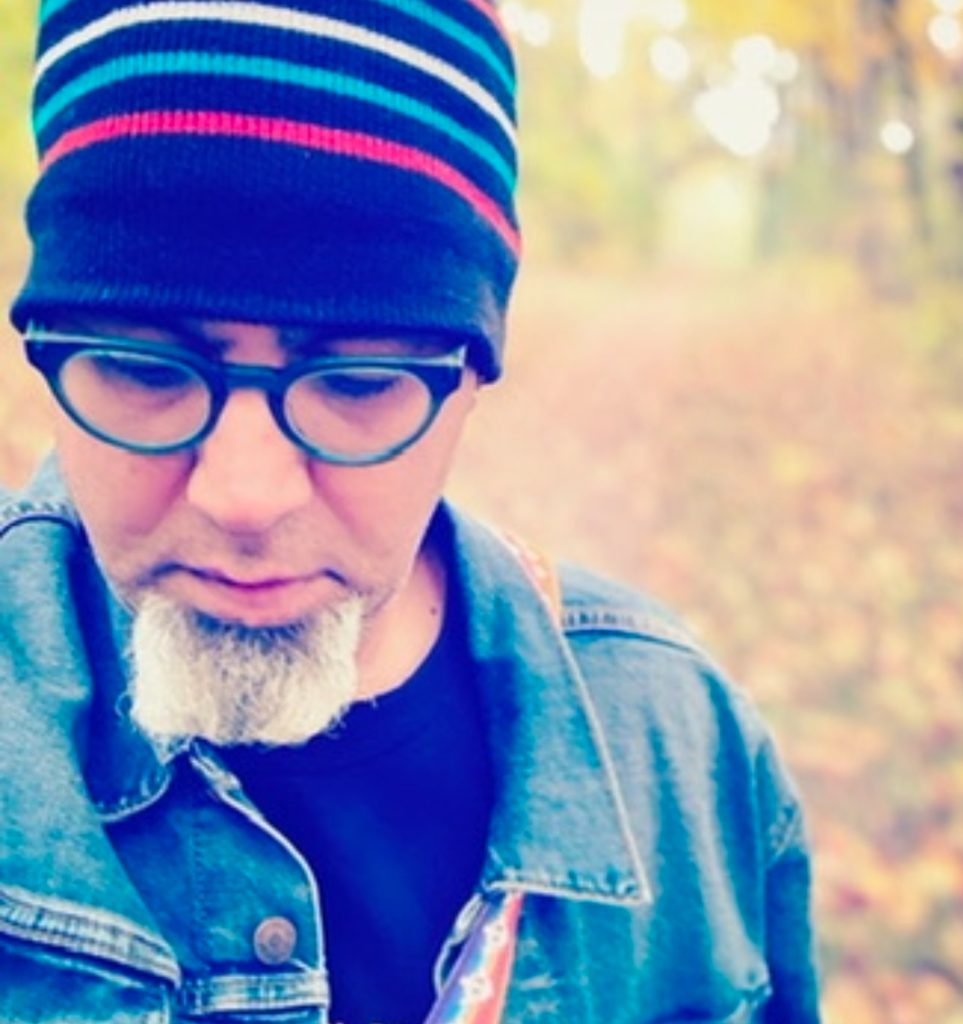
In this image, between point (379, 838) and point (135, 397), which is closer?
point (135, 397)

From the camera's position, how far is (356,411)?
140cm

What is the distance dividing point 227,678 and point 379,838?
1.08 feet

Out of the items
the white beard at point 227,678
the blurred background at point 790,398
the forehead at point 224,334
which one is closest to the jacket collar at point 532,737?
the white beard at point 227,678

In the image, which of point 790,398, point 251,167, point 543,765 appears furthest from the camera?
point 790,398

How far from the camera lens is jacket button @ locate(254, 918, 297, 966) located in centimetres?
146

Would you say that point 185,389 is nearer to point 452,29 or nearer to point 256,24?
point 256,24

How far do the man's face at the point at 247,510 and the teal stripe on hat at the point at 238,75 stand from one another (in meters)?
0.27

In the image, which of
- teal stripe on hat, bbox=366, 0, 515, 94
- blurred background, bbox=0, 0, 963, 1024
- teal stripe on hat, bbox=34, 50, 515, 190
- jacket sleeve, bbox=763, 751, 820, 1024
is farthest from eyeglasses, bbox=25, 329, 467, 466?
Answer: jacket sleeve, bbox=763, 751, 820, 1024

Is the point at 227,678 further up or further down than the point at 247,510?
further down

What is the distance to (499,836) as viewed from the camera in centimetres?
164

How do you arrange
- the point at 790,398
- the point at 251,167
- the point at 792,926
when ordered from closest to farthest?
the point at 251,167 < the point at 792,926 < the point at 790,398

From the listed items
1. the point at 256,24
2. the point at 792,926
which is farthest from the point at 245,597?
the point at 792,926

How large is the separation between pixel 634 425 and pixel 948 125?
124 inches

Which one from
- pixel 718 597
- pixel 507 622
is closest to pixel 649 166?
pixel 718 597
